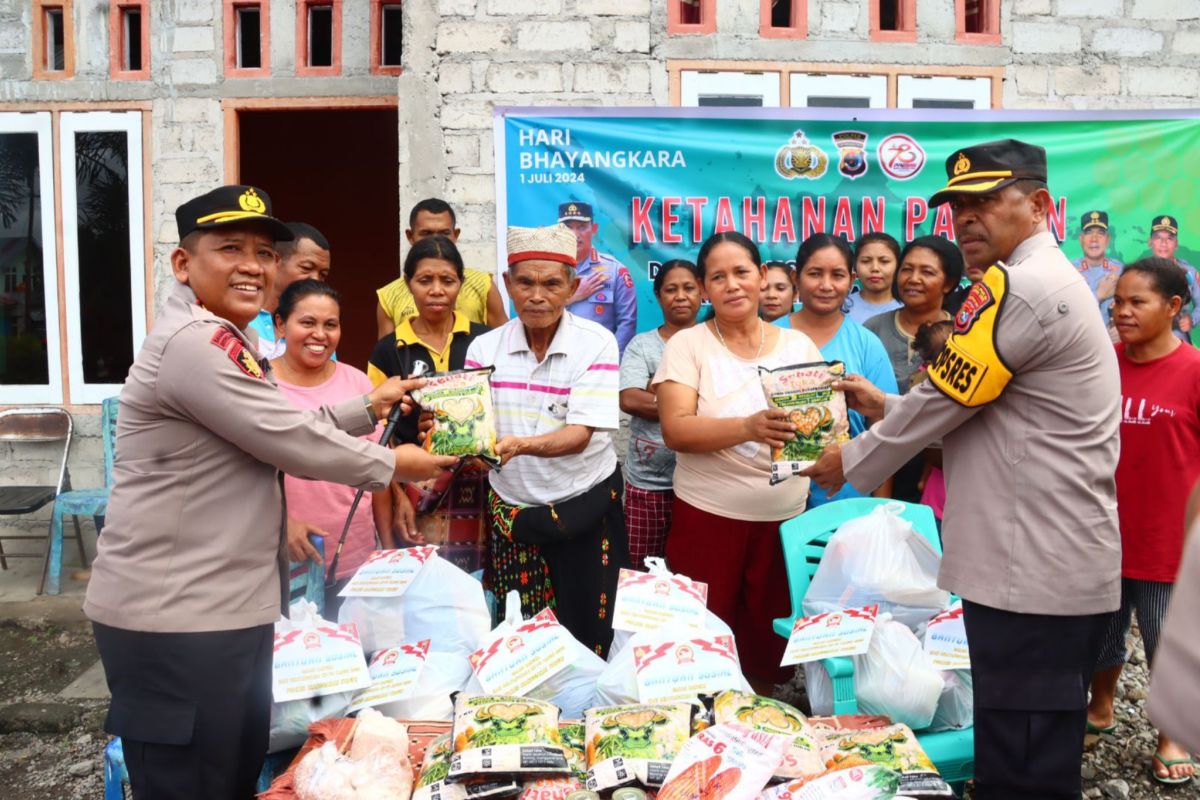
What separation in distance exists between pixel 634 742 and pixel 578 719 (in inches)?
14.2

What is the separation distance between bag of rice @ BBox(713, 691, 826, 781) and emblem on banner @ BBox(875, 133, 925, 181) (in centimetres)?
330

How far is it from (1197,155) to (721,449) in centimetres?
350

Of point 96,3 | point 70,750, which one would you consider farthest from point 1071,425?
point 96,3

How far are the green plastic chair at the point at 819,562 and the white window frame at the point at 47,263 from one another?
4.80m

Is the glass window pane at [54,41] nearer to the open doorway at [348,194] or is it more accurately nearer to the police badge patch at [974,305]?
the open doorway at [348,194]

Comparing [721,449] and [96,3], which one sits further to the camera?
[96,3]

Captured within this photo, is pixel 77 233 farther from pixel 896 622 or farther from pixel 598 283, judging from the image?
pixel 896 622

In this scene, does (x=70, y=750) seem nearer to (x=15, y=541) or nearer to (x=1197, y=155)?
(x=15, y=541)

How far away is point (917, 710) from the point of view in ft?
7.43

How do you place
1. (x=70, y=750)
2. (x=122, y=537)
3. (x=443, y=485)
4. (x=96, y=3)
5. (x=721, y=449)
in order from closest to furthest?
(x=122, y=537)
(x=721, y=449)
(x=443, y=485)
(x=70, y=750)
(x=96, y=3)

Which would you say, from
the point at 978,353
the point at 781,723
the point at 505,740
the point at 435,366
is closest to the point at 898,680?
the point at 781,723

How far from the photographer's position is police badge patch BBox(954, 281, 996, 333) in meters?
1.90

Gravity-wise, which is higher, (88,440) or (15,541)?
(88,440)

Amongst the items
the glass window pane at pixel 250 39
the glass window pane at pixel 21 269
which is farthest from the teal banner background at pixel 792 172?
the glass window pane at pixel 21 269
